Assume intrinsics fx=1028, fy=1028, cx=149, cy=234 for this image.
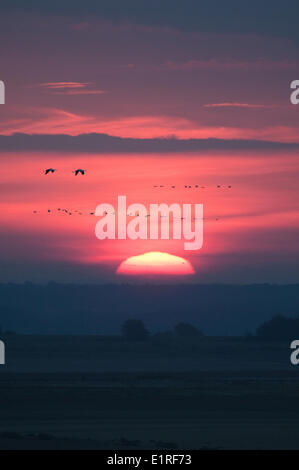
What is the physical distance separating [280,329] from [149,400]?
85.6 m

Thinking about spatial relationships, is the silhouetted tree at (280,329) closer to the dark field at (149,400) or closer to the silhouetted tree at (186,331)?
the dark field at (149,400)

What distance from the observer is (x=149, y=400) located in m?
67.9

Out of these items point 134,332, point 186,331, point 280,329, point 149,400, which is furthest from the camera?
point 186,331

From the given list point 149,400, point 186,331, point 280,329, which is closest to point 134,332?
point 186,331

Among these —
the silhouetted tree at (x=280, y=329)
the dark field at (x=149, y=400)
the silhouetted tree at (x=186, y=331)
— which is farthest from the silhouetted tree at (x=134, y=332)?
the dark field at (x=149, y=400)

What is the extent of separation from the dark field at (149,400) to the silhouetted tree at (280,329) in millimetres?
20709

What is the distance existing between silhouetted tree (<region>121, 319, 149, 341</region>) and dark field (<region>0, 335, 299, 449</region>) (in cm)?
2995

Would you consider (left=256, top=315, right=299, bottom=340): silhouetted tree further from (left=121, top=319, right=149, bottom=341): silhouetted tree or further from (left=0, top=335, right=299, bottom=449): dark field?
(left=0, top=335, right=299, bottom=449): dark field

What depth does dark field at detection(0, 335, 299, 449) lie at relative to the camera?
159 ft

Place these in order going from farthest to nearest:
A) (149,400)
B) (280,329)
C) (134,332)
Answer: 1. (134,332)
2. (280,329)
3. (149,400)

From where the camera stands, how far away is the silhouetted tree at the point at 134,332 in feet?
523

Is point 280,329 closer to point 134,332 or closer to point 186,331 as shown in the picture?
point 134,332
